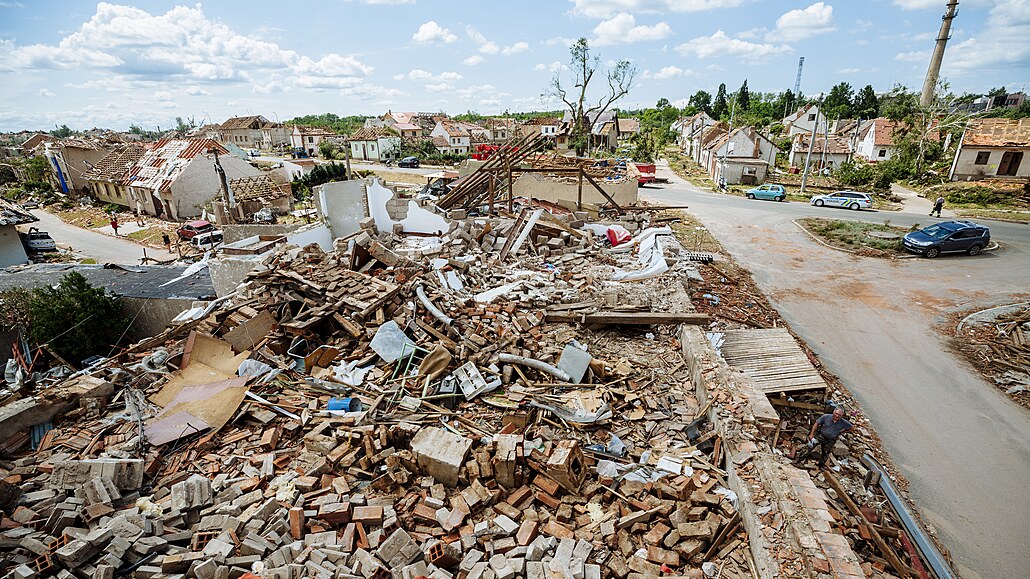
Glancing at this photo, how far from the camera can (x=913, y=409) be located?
349 inches

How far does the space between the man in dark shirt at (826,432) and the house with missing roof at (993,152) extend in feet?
121

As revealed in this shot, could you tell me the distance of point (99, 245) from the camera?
2697 cm

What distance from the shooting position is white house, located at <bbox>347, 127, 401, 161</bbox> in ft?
202

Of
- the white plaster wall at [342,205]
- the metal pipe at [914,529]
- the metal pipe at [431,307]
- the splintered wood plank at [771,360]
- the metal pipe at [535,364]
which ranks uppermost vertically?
the white plaster wall at [342,205]

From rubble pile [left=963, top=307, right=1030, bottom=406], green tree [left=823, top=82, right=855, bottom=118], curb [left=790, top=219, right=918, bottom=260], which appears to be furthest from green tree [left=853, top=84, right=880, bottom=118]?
rubble pile [left=963, top=307, right=1030, bottom=406]

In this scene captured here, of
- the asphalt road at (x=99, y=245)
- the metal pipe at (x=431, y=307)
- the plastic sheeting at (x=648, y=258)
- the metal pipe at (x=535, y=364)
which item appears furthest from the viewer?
the asphalt road at (x=99, y=245)

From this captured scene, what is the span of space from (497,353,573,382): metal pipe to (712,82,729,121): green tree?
93043 millimetres

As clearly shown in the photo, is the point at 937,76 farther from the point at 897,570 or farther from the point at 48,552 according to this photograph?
the point at 48,552

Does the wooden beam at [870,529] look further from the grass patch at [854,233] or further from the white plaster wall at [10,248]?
the white plaster wall at [10,248]

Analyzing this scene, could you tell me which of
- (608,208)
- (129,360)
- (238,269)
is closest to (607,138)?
(608,208)

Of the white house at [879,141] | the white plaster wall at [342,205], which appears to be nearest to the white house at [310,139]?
the white plaster wall at [342,205]

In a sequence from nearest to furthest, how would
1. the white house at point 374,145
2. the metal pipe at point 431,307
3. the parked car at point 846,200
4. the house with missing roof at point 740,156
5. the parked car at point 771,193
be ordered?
the metal pipe at point 431,307, the parked car at point 846,200, the parked car at point 771,193, the house with missing roof at point 740,156, the white house at point 374,145

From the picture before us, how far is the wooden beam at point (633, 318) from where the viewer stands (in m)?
9.59

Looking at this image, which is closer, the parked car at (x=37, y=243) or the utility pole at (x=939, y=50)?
the parked car at (x=37, y=243)
